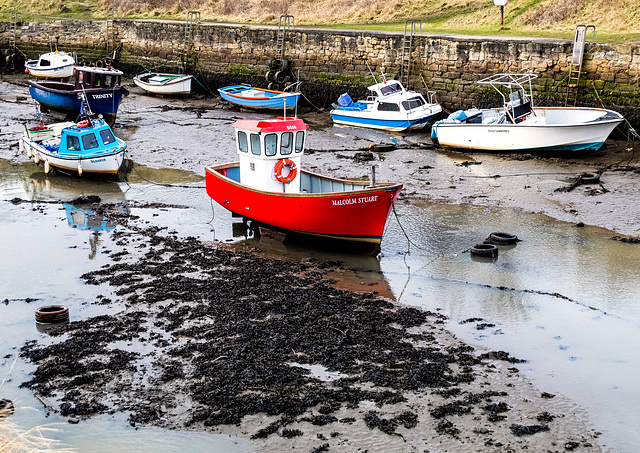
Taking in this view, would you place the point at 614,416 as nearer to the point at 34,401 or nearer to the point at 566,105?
the point at 34,401

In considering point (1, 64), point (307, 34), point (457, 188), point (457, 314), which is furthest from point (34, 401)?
point (1, 64)

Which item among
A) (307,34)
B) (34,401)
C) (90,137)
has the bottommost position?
(34,401)

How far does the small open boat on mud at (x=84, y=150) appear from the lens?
17125 millimetres

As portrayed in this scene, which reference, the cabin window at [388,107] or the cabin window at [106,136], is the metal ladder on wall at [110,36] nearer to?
the cabin window at [388,107]

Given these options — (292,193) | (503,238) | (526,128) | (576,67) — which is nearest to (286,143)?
(292,193)

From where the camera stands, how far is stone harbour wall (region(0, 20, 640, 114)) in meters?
20.5

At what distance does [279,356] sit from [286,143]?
5630 mm

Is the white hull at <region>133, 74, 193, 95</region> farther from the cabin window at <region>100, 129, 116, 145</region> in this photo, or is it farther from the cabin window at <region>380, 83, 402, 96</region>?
the cabin window at <region>100, 129, 116, 145</region>

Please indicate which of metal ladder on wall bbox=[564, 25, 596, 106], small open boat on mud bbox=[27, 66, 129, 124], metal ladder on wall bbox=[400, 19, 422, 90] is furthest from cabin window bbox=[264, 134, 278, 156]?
metal ladder on wall bbox=[400, 19, 422, 90]

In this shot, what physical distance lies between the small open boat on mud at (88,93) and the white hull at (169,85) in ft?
13.4

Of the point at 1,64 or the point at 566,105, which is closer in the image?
the point at 566,105

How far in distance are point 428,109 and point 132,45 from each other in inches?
680

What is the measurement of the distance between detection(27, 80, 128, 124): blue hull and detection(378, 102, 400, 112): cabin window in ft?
27.2

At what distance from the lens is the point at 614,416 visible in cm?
739
